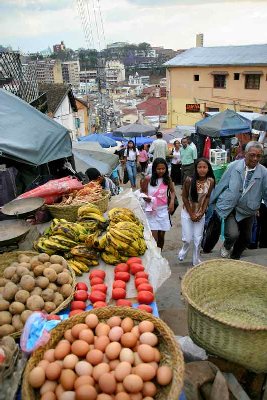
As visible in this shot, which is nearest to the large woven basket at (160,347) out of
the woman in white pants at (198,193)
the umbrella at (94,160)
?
the woman in white pants at (198,193)

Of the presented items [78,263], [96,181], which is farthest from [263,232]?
[78,263]

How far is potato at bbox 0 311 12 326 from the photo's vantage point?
235 centimetres

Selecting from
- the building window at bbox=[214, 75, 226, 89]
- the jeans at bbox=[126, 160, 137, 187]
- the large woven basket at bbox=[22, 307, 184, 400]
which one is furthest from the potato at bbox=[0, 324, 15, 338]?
the building window at bbox=[214, 75, 226, 89]

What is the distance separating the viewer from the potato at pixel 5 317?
2.35m

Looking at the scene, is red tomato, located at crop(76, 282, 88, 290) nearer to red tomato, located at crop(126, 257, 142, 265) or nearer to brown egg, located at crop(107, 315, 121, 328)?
red tomato, located at crop(126, 257, 142, 265)

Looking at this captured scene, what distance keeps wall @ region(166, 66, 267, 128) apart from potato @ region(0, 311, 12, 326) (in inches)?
969

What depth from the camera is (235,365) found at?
2.64m

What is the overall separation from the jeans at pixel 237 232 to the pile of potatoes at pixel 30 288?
7.91ft

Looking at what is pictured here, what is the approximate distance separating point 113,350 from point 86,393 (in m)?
0.31

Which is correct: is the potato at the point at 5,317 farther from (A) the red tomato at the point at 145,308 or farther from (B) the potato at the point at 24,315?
(A) the red tomato at the point at 145,308

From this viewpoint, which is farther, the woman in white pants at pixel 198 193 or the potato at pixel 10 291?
the woman in white pants at pixel 198 193

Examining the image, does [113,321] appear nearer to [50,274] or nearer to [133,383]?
[133,383]

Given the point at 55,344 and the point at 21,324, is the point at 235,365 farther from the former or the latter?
the point at 21,324

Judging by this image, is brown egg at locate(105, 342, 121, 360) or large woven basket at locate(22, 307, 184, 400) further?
brown egg at locate(105, 342, 121, 360)
